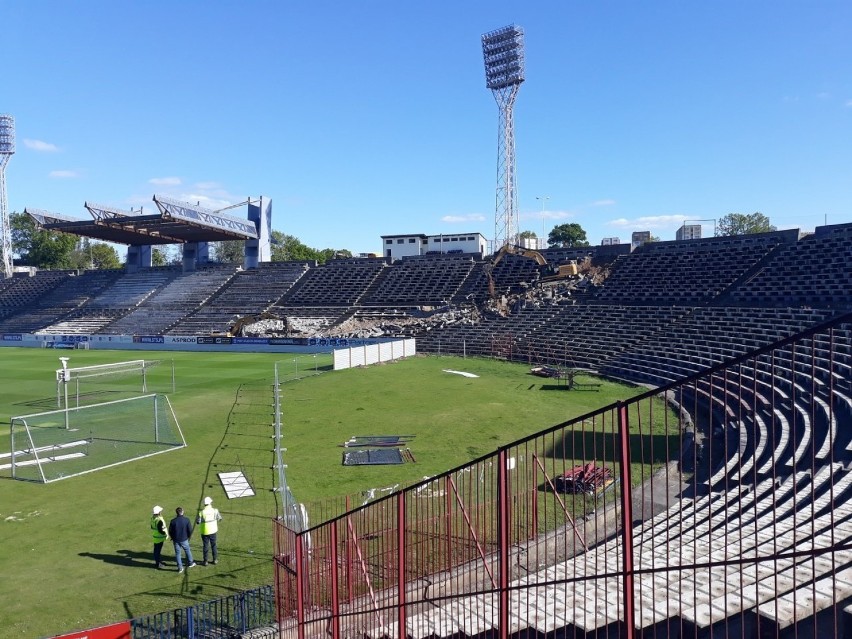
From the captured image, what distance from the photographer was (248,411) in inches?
1046

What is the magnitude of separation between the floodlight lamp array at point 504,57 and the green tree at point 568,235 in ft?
185

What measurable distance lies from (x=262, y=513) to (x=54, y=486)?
6.72 meters

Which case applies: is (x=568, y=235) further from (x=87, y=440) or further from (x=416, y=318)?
(x=87, y=440)

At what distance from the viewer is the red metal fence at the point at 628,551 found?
4.53 meters

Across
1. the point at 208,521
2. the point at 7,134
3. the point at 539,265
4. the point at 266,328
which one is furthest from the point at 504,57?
the point at 7,134

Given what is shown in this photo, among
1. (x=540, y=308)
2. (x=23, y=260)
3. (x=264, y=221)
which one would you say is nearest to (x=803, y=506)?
(x=540, y=308)

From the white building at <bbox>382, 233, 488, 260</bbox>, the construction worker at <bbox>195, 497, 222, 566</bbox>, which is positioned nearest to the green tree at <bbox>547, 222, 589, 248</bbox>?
the white building at <bbox>382, 233, 488, 260</bbox>

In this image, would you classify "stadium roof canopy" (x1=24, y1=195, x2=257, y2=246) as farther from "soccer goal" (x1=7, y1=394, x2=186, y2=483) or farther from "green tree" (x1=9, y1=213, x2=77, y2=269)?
"green tree" (x1=9, y1=213, x2=77, y2=269)

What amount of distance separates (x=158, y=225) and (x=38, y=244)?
232 feet

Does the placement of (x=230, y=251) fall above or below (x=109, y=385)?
above

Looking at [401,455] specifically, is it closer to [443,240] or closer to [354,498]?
[354,498]

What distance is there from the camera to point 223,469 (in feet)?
59.6

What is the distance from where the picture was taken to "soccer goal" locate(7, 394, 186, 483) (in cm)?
1839

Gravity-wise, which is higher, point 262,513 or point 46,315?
point 46,315
